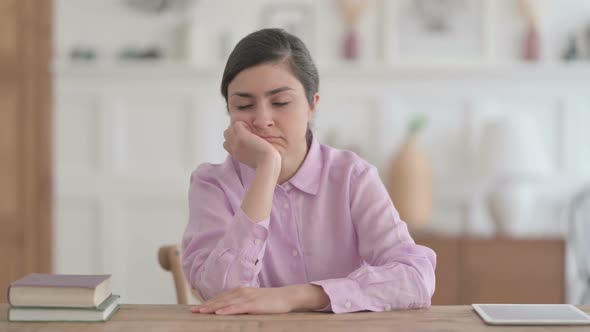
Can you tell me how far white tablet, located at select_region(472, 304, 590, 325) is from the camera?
1314 mm

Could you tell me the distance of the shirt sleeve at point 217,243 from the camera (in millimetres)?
1509

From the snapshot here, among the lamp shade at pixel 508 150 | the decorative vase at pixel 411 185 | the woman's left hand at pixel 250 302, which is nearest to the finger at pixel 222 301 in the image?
the woman's left hand at pixel 250 302

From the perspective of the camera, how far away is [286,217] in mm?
1729

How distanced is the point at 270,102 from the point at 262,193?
21cm

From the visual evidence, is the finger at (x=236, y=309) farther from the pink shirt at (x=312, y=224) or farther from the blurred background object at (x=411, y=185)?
the blurred background object at (x=411, y=185)

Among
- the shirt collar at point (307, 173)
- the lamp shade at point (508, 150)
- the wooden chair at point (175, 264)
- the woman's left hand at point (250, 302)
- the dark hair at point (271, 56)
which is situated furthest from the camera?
the lamp shade at point (508, 150)

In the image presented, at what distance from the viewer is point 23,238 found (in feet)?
13.8

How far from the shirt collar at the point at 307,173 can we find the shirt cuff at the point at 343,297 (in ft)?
1.08

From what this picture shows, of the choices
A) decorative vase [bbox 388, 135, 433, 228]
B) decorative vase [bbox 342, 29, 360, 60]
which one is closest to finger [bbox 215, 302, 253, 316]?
decorative vase [bbox 388, 135, 433, 228]

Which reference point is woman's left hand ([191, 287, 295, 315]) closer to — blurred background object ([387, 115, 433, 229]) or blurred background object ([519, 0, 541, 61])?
blurred background object ([387, 115, 433, 229])

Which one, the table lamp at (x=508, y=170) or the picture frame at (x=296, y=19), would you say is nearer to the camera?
the table lamp at (x=508, y=170)

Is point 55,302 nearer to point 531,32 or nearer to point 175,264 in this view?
point 175,264

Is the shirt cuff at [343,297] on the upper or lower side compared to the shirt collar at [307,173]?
lower

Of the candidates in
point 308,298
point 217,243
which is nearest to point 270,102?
point 217,243
